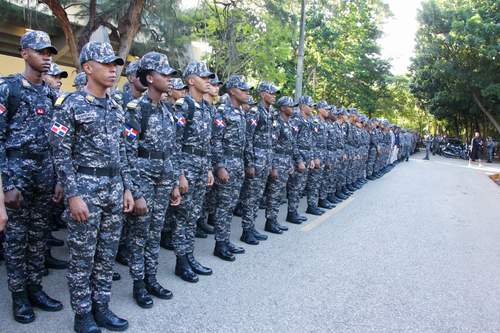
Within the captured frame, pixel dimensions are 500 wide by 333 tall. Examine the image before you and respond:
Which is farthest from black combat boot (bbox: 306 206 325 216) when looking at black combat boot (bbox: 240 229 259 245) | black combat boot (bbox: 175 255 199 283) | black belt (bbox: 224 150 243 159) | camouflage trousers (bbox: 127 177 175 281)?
camouflage trousers (bbox: 127 177 175 281)

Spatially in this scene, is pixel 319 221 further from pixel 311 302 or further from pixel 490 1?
pixel 490 1

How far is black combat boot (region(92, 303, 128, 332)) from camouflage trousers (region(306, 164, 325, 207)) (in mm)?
5276

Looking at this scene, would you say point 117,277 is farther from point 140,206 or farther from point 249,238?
point 249,238

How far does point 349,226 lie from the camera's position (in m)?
7.30

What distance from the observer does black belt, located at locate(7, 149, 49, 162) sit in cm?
351

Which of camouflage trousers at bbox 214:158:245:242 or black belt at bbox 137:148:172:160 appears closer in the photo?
black belt at bbox 137:148:172:160

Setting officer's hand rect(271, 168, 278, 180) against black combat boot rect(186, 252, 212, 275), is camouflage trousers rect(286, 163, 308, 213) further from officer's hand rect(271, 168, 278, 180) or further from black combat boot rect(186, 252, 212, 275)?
black combat boot rect(186, 252, 212, 275)

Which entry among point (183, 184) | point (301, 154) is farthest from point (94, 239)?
point (301, 154)

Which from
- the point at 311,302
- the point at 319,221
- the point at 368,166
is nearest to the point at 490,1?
the point at 368,166

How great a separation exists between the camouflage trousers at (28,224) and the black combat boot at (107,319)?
65cm

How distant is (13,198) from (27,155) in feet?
1.27

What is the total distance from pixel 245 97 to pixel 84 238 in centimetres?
283

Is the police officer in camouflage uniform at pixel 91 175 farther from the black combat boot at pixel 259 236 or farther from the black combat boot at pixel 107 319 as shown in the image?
the black combat boot at pixel 259 236

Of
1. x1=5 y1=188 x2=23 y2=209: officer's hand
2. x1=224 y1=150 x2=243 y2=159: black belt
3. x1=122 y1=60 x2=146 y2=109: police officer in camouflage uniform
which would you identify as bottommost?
x1=5 y1=188 x2=23 y2=209: officer's hand
